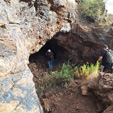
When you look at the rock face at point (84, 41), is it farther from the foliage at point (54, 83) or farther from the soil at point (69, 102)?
the soil at point (69, 102)

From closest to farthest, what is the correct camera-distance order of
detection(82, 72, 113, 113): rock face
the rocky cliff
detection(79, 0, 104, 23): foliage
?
the rocky cliff < detection(82, 72, 113, 113): rock face < detection(79, 0, 104, 23): foliage

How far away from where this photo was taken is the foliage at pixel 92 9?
474 cm

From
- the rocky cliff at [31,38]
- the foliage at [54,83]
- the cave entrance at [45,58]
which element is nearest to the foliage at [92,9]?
the rocky cliff at [31,38]

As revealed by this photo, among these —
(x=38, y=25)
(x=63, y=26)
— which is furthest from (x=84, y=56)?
(x=38, y=25)

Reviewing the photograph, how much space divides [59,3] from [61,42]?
1.85 meters

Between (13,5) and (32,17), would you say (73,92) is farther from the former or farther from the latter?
(13,5)

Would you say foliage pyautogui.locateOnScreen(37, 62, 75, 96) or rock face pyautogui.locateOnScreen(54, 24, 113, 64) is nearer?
foliage pyautogui.locateOnScreen(37, 62, 75, 96)

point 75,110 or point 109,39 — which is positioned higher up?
point 109,39

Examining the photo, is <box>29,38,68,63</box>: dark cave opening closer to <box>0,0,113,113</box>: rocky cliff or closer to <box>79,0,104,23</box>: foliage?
<box>0,0,113,113</box>: rocky cliff

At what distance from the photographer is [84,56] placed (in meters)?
5.11

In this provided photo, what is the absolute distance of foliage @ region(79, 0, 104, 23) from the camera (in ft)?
15.5

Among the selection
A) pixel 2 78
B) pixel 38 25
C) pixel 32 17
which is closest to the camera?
pixel 2 78

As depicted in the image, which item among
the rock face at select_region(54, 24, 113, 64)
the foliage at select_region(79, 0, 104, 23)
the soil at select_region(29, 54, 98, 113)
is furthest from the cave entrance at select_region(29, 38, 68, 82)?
the soil at select_region(29, 54, 98, 113)

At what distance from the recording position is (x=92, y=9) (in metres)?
4.85
